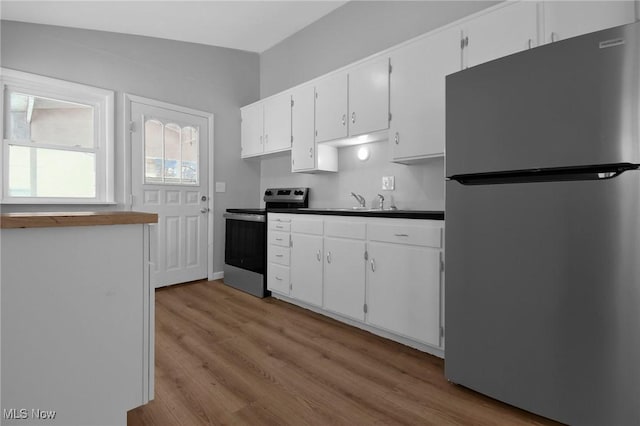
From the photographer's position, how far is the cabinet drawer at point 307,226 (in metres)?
2.84

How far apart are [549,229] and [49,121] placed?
12.9 feet

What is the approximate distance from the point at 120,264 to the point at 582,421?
1924 millimetres

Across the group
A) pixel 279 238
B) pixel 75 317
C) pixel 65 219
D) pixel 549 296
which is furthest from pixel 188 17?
pixel 549 296

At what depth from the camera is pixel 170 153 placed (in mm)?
3893

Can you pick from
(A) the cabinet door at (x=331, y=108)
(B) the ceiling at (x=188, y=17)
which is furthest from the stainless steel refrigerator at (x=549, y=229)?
(B) the ceiling at (x=188, y=17)

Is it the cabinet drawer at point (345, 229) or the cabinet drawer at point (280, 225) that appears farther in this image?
the cabinet drawer at point (280, 225)

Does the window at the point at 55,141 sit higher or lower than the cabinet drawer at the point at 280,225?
higher

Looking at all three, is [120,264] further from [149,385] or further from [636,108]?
[636,108]

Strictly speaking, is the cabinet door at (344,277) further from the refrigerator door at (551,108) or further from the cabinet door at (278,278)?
the refrigerator door at (551,108)

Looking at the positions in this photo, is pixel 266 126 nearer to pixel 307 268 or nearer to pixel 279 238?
pixel 279 238

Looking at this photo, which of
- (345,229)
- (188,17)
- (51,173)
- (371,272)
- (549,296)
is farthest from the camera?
(188,17)

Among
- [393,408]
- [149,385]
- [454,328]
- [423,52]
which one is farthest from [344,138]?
[149,385]

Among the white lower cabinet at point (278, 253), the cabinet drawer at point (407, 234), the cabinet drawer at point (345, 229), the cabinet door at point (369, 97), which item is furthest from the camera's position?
the white lower cabinet at point (278, 253)

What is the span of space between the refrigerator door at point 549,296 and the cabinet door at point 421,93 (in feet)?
2.45
